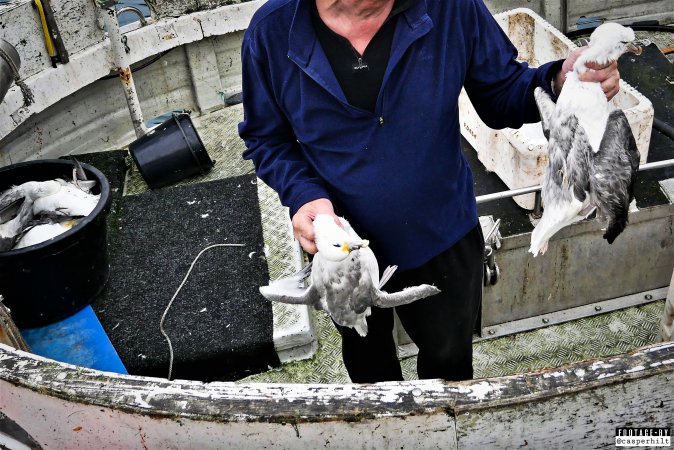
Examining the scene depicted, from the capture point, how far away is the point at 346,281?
7.27ft

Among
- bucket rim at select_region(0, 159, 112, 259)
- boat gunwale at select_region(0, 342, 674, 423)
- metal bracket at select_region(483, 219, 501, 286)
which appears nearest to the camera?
boat gunwale at select_region(0, 342, 674, 423)

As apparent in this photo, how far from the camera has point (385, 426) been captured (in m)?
1.80

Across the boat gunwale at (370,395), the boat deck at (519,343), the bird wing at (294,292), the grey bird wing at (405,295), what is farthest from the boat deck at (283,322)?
the boat gunwale at (370,395)

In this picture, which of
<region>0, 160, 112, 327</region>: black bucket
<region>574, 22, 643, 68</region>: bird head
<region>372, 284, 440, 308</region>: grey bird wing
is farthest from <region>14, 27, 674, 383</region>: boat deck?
<region>574, 22, 643, 68</region>: bird head

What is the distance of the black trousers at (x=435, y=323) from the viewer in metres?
2.35

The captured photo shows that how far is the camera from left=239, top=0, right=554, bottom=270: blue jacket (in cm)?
207

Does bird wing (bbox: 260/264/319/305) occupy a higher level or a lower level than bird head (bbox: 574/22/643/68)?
lower

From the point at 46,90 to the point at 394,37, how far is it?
2993 millimetres

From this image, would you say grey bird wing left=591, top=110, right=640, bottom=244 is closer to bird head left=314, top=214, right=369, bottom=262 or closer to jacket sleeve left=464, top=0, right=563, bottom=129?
jacket sleeve left=464, top=0, right=563, bottom=129

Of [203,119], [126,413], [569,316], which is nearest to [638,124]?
[569,316]

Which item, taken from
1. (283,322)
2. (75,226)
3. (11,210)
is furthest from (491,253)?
(11,210)

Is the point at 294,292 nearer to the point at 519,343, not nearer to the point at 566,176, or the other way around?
the point at 566,176

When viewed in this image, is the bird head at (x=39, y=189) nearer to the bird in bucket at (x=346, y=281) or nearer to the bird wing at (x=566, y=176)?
the bird in bucket at (x=346, y=281)

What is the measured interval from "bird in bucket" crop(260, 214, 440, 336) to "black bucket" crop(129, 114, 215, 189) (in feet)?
7.34
